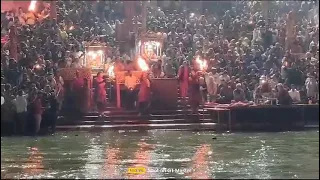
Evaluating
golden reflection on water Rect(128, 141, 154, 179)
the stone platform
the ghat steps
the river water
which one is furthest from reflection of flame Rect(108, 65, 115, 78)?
golden reflection on water Rect(128, 141, 154, 179)

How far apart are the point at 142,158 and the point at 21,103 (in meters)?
4.50

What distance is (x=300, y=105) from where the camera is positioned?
15.2 m

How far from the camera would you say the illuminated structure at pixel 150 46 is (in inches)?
795

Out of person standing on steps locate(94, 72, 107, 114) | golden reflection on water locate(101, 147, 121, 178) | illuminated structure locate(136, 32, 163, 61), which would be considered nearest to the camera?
golden reflection on water locate(101, 147, 121, 178)

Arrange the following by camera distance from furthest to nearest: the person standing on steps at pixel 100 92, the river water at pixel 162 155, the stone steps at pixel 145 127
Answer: the person standing on steps at pixel 100 92 < the stone steps at pixel 145 127 < the river water at pixel 162 155

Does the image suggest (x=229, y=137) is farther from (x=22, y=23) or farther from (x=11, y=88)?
(x=22, y=23)

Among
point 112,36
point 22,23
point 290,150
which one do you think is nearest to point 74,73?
point 22,23

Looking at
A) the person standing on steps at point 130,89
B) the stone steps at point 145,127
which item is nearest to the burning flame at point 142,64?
the person standing on steps at point 130,89

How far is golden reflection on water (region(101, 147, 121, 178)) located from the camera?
8.32 meters

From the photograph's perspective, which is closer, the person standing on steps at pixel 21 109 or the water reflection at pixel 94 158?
the water reflection at pixel 94 158

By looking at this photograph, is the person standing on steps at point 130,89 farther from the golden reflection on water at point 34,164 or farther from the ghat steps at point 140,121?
the golden reflection on water at point 34,164

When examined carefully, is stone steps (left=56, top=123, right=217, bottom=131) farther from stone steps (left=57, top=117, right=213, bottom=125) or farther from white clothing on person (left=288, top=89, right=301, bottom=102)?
white clothing on person (left=288, top=89, right=301, bottom=102)

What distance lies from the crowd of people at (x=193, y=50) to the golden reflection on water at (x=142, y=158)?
9.03 ft

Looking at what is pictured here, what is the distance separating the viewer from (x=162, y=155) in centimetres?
1047
